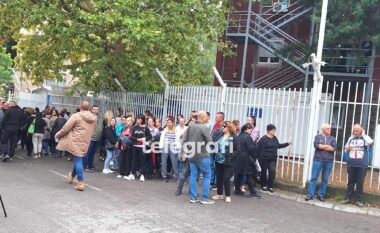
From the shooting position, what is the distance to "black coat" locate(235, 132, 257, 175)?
9.56 meters

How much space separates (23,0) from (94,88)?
4.12m

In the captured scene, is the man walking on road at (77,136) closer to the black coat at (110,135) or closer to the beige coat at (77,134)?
the beige coat at (77,134)

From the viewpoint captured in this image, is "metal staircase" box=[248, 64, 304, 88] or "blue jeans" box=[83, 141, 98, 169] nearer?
"blue jeans" box=[83, 141, 98, 169]

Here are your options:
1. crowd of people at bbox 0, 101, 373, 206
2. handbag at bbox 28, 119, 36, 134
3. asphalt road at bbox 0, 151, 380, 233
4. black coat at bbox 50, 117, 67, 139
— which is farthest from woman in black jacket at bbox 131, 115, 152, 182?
handbag at bbox 28, 119, 36, 134

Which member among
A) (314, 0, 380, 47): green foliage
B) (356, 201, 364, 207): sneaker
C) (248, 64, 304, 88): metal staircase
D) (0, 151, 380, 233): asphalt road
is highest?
(314, 0, 380, 47): green foliage

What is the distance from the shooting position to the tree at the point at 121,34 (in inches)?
495

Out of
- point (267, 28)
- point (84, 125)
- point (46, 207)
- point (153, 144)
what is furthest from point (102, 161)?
point (267, 28)

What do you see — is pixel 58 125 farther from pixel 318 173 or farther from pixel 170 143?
pixel 318 173

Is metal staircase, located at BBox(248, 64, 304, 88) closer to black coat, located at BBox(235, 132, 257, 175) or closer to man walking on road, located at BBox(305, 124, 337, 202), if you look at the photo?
man walking on road, located at BBox(305, 124, 337, 202)

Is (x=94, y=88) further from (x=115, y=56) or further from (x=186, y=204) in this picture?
(x=186, y=204)

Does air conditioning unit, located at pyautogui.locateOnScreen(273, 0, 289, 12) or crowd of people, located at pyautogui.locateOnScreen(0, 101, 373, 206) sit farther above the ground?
air conditioning unit, located at pyautogui.locateOnScreen(273, 0, 289, 12)

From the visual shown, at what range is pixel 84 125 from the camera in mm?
9617

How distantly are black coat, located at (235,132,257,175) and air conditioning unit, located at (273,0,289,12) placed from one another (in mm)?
11506

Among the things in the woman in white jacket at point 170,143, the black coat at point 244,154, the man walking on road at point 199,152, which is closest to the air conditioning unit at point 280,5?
the woman in white jacket at point 170,143
